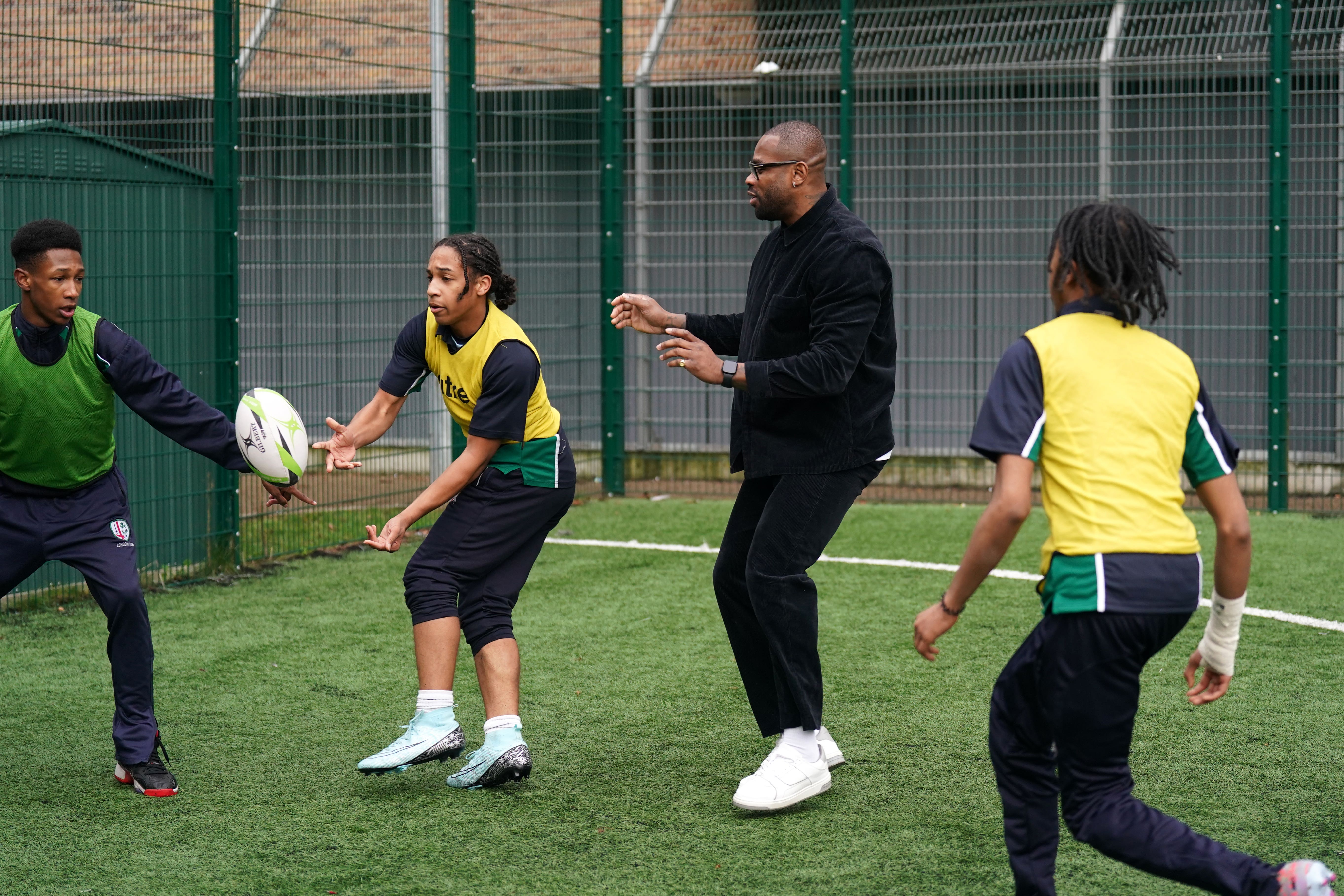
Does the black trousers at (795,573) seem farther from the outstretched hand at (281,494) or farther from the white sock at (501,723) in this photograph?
the outstretched hand at (281,494)

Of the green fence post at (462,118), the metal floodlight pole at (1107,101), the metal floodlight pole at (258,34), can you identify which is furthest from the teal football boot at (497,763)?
the metal floodlight pole at (1107,101)

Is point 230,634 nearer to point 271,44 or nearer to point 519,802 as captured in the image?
point 519,802

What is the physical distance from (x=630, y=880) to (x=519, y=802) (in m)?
0.74

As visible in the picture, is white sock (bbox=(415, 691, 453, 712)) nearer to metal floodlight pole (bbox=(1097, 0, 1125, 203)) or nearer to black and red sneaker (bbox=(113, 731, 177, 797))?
black and red sneaker (bbox=(113, 731, 177, 797))

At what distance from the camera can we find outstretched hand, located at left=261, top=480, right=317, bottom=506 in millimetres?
4758

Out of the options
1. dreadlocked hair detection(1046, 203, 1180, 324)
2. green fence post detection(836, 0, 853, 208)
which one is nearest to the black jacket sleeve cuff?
dreadlocked hair detection(1046, 203, 1180, 324)

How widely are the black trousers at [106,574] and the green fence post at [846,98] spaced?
21.4 ft

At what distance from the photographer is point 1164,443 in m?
3.18

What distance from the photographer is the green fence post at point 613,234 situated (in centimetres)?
1053

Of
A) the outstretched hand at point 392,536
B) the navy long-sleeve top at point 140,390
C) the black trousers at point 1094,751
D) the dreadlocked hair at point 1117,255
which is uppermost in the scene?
the dreadlocked hair at point 1117,255

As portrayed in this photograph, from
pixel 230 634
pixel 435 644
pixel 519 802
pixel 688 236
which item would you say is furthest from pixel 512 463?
pixel 688 236

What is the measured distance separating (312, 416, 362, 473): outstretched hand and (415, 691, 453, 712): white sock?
76 cm

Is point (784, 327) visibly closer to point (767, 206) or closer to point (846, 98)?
point (767, 206)

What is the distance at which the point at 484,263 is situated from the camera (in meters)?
4.70
